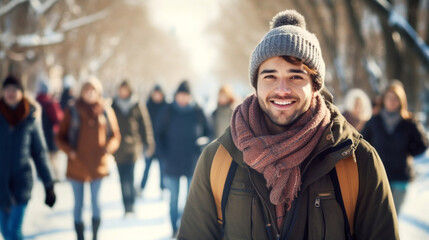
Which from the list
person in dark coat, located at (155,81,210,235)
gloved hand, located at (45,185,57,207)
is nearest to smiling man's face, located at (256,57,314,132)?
gloved hand, located at (45,185,57,207)

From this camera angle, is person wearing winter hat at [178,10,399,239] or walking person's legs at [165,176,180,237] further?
walking person's legs at [165,176,180,237]

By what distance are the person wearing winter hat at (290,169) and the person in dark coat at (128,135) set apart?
389cm

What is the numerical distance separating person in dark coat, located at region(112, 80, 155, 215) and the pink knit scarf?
408 cm

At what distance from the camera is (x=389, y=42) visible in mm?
7270

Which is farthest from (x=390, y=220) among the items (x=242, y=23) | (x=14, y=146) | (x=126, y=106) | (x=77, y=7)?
(x=242, y=23)

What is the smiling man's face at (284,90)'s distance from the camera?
5.82 feet

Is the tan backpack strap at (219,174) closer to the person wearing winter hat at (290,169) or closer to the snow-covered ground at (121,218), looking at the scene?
the person wearing winter hat at (290,169)

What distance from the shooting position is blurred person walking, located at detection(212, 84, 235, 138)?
6.28 metres

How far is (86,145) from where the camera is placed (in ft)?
14.5

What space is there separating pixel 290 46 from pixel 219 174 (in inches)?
28.7

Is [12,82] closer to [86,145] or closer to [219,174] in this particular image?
[86,145]

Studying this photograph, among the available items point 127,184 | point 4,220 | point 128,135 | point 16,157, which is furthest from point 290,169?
point 127,184

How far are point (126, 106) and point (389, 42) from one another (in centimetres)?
539

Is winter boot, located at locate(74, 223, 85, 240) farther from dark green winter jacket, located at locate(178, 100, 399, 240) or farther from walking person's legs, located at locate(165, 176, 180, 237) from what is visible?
dark green winter jacket, located at locate(178, 100, 399, 240)
